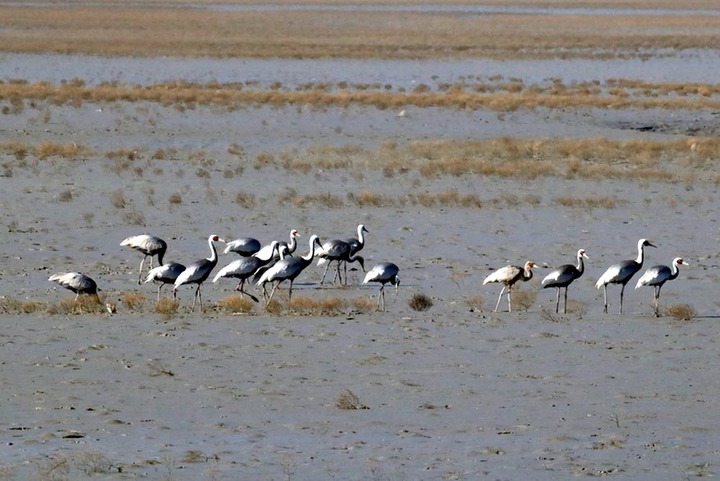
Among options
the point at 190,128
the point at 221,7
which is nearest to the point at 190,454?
the point at 190,128

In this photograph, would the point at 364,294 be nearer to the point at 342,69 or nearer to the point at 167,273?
the point at 167,273

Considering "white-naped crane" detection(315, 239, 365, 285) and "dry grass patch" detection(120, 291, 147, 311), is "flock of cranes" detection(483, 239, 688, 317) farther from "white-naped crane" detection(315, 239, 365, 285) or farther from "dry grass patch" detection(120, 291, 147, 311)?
"dry grass patch" detection(120, 291, 147, 311)

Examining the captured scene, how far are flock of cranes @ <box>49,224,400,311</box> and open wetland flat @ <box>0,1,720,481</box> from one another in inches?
11.3

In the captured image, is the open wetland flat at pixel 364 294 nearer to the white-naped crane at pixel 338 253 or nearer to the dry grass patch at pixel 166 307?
the dry grass patch at pixel 166 307

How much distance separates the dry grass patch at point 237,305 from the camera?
1616cm

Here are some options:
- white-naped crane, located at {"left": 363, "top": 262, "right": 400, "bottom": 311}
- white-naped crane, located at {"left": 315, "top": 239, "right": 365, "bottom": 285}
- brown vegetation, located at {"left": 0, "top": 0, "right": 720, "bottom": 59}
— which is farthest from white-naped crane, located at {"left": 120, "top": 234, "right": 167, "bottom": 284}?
brown vegetation, located at {"left": 0, "top": 0, "right": 720, "bottom": 59}

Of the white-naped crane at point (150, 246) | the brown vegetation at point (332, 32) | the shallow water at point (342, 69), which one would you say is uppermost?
the brown vegetation at point (332, 32)

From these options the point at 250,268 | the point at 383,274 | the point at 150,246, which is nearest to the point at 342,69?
the point at 150,246

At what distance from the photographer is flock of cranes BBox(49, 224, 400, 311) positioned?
16266 millimetres

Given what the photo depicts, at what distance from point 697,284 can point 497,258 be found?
2.98 metres

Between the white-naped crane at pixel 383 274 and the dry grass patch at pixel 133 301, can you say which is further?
the white-naped crane at pixel 383 274

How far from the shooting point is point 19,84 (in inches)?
1916

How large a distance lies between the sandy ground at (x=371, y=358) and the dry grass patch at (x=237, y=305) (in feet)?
0.65

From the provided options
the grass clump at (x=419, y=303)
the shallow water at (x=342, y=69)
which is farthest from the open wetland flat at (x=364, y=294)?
the shallow water at (x=342, y=69)
